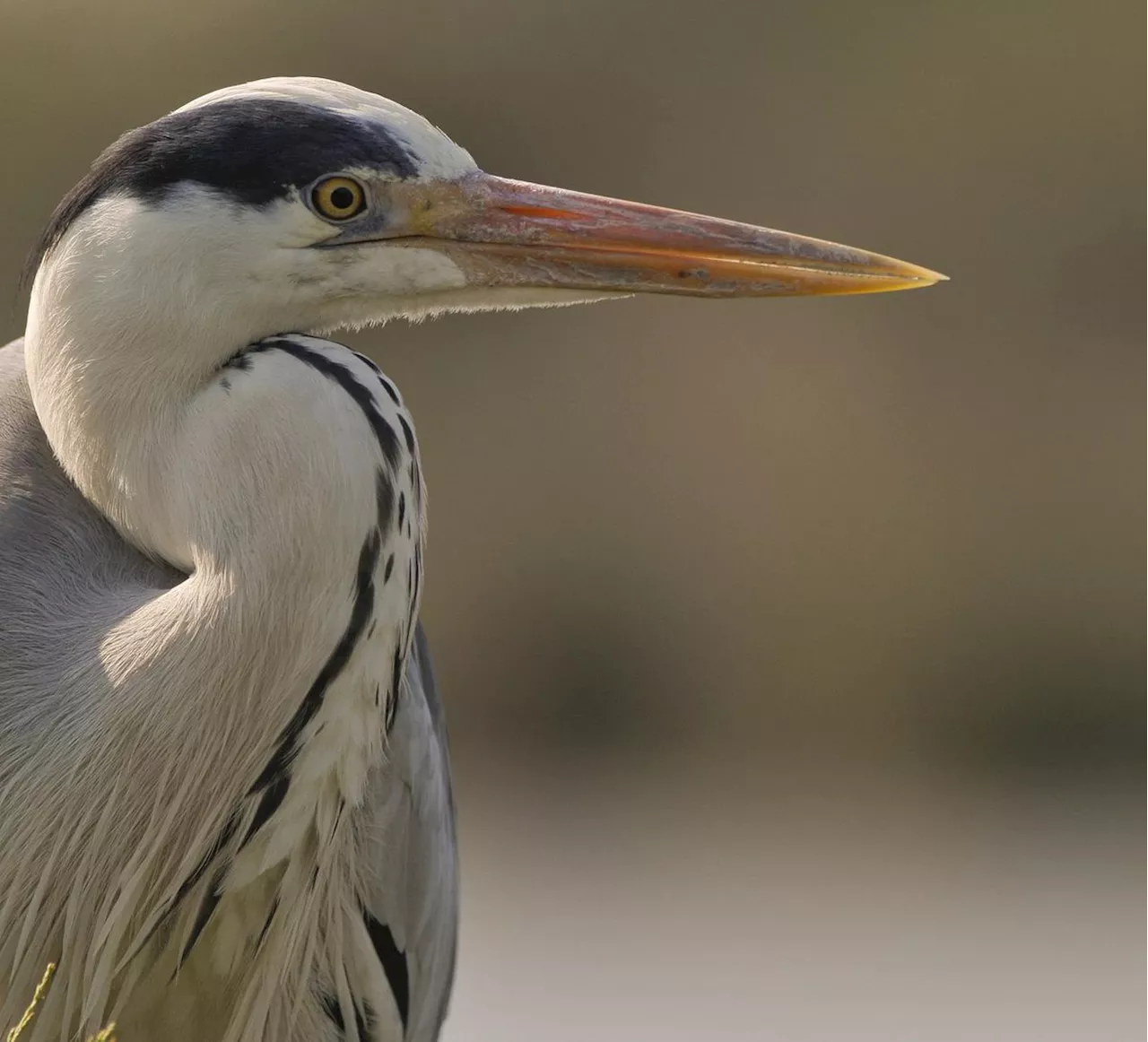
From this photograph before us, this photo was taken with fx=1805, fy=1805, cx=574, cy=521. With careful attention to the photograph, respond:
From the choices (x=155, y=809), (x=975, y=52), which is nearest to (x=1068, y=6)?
(x=975, y=52)

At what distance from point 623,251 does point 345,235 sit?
0.30 metres

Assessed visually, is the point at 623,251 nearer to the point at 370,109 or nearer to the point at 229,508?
the point at 370,109

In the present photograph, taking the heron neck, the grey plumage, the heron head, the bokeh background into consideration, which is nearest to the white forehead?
the heron head

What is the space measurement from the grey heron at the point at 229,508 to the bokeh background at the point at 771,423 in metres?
4.09

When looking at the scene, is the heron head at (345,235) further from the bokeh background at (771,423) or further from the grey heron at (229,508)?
the bokeh background at (771,423)

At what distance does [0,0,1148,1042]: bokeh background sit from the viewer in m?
6.05

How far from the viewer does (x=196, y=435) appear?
5.63ft

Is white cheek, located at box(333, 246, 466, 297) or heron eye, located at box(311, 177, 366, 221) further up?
heron eye, located at box(311, 177, 366, 221)

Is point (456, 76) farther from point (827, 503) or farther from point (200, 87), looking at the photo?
point (827, 503)

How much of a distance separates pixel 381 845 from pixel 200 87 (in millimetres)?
4363

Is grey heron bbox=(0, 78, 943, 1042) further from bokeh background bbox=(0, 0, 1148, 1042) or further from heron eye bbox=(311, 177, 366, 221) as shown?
bokeh background bbox=(0, 0, 1148, 1042)

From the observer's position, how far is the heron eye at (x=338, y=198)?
1.79 m

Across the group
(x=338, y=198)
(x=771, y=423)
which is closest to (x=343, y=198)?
(x=338, y=198)

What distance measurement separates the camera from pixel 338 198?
5.92ft
